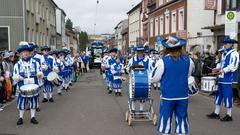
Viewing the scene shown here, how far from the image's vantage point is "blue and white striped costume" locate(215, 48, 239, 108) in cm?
866

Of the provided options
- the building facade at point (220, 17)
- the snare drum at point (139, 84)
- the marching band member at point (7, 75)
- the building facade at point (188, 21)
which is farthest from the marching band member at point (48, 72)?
the building facade at point (188, 21)

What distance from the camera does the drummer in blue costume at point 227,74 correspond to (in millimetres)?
8677

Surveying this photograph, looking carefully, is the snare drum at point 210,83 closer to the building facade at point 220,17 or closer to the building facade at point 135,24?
the building facade at point 220,17

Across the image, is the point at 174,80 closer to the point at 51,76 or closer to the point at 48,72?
the point at 51,76

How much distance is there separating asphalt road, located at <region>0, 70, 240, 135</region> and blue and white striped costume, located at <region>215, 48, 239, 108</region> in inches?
24.5

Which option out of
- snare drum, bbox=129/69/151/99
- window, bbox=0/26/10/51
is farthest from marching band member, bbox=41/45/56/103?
window, bbox=0/26/10/51

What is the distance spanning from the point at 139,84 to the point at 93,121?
1723 mm

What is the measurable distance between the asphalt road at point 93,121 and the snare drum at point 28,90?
2.66 ft

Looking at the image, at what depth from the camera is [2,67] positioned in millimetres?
11984

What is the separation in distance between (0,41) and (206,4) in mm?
15534

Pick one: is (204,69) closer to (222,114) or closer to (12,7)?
(222,114)

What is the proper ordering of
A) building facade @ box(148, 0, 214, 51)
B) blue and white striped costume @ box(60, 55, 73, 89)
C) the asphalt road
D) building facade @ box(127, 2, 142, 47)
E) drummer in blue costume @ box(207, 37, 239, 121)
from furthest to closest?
1. building facade @ box(127, 2, 142, 47)
2. building facade @ box(148, 0, 214, 51)
3. blue and white striped costume @ box(60, 55, 73, 89)
4. drummer in blue costume @ box(207, 37, 239, 121)
5. the asphalt road

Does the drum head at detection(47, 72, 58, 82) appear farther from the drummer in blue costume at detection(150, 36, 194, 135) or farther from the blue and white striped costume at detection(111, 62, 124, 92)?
the drummer in blue costume at detection(150, 36, 194, 135)

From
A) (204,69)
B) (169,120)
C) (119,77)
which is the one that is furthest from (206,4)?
(169,120)
